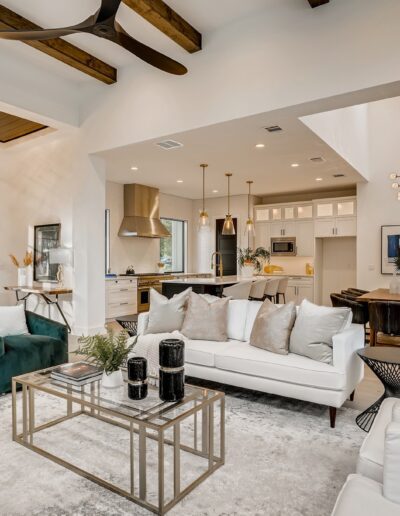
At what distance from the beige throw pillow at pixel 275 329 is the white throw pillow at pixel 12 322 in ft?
7.98

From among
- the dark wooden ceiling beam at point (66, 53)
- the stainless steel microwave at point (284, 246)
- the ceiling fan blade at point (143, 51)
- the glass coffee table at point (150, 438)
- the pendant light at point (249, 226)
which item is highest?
the dark wooden ceiling beam at point (66, 53)

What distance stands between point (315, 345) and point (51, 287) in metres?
4.71

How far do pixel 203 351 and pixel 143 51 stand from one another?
255 cm

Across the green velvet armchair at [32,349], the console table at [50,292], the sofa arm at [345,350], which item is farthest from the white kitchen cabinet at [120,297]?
the sofa arm at [345,350]

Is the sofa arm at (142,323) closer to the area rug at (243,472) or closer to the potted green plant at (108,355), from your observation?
the area rug at (243,472)

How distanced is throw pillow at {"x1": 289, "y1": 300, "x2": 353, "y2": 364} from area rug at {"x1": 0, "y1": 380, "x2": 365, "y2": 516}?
498 millimetres

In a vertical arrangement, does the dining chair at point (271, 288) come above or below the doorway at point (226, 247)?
below

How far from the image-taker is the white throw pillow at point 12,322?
3949mm

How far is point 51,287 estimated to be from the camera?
6.34 m

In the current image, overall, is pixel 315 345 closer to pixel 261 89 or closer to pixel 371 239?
pixel 261 89

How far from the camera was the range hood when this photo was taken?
825cm

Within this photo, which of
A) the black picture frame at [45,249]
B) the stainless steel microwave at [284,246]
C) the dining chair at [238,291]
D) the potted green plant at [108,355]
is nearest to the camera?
the potted green plant at [108,355]

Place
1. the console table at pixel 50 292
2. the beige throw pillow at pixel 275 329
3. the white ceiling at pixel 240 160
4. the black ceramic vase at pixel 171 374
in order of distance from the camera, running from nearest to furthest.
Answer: the black ceramic vase at pixel 171 374, the beige throw pillow at pixel 275 329, the white ceiling at pixel 240 160, the console table at pixel 50 292

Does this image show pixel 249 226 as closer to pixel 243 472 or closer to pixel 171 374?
pixel 171 374
